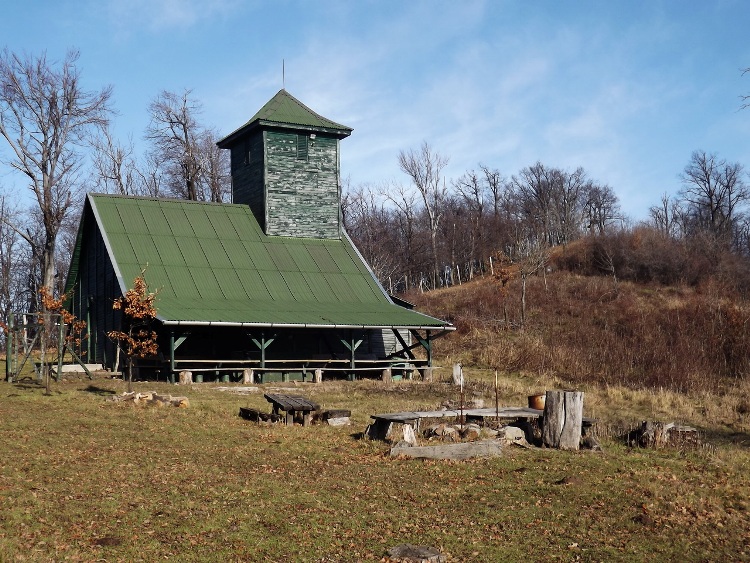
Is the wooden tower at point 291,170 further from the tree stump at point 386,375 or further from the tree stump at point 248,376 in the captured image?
the tree stump at point 248,376

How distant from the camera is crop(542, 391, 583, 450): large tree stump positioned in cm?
1652

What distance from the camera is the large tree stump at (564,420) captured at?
1652cm

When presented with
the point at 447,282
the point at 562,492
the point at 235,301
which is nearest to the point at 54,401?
the point at 235,301

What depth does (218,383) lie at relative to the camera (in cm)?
2759

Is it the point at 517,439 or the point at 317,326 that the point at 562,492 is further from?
the point at 317,326

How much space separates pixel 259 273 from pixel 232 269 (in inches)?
41.7

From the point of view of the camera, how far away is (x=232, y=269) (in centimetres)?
3200

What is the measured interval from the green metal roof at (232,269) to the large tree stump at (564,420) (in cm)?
1313

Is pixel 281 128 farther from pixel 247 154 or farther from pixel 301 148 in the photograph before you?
pixel 247 154

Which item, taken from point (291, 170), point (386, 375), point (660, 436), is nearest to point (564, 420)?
point (660, 436)

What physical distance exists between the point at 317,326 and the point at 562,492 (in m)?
16.5

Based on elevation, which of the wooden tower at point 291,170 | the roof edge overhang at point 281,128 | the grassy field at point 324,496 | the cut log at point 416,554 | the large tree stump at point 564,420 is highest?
the roof edge overhang at point 281,128

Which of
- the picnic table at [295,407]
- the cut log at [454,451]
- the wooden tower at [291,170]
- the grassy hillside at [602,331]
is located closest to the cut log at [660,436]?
the cut log at [454,451]

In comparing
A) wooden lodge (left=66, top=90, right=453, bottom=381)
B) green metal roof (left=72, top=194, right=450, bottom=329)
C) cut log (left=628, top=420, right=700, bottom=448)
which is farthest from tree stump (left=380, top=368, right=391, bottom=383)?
cut log (left=628, top=420, right=700, bottom=448)
